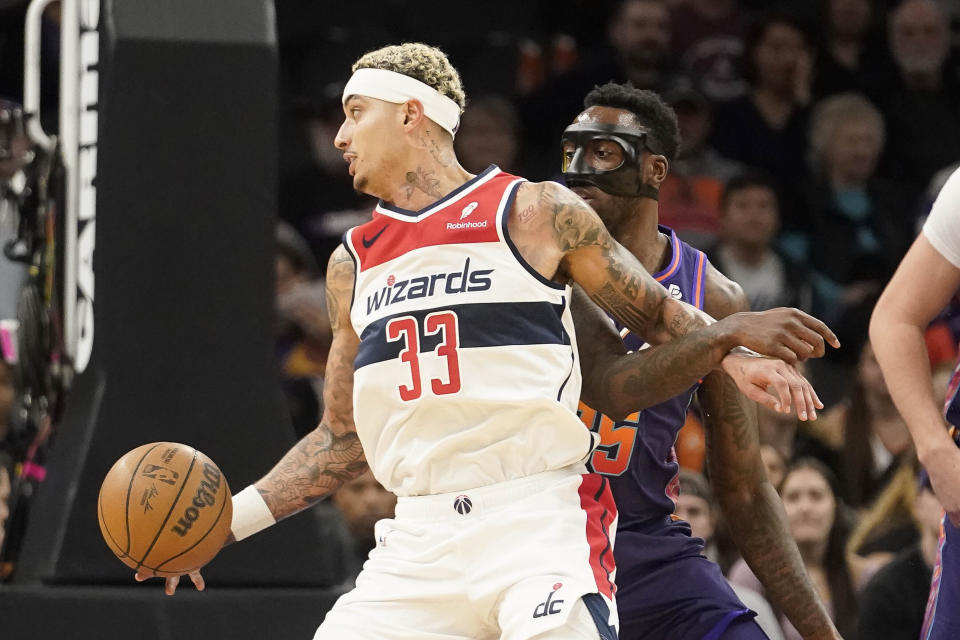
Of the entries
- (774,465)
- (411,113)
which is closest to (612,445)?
(411,113)

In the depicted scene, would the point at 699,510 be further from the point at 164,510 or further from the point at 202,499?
the point at 164,510

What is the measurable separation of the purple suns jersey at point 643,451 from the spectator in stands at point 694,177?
4700 mm

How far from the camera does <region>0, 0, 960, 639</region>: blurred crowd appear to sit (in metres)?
8.83

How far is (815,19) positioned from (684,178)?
6.34 ft

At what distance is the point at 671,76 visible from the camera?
10.4 m

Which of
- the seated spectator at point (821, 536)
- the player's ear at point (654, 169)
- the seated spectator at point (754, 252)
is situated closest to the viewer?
the player's ear at point (654, 169)

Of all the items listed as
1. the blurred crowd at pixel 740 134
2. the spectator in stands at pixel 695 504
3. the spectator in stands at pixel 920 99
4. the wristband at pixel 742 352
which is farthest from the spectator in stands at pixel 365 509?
the spectator in stands at pixel 920 99

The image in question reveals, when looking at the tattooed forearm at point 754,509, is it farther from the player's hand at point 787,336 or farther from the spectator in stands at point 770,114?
the spectator in stands at point 770,114

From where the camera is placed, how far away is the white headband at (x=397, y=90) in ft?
14.1

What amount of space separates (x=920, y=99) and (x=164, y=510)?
25.2 feet

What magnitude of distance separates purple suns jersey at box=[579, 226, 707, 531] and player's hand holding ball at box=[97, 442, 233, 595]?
1.03 m

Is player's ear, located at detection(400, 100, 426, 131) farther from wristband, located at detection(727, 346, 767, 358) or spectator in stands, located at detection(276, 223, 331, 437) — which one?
spectator in stands, located at detection(276, 223, 331, 437)

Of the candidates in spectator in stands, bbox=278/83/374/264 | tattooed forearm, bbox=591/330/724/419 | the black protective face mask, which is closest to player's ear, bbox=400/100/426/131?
the black protective face mask

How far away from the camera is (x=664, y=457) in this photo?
15.2 feet
